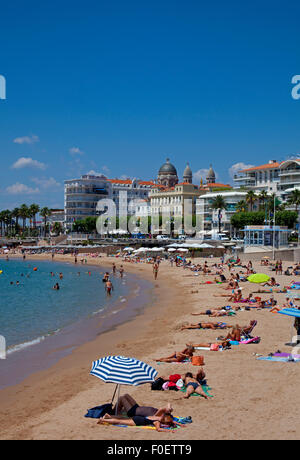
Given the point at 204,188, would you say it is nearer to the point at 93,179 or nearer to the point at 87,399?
the point at 93,179

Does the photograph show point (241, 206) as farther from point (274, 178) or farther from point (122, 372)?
point (122, 372)

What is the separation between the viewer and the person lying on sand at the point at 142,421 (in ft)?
28.2

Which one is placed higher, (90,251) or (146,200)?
(146,200)

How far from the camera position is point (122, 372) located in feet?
30.3

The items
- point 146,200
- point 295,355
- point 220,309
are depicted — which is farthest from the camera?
point 146,200

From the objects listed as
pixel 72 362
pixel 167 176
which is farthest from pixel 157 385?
pixel 167 176

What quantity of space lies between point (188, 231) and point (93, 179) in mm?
36310

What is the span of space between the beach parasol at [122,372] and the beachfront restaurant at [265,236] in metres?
45.3

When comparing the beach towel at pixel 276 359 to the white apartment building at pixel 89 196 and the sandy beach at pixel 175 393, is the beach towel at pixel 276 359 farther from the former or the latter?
the white apartment building at pixel 89 196

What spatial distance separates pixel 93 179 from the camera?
124250 mm

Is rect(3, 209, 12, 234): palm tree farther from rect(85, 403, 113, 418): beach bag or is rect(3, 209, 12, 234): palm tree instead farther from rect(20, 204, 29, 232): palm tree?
rect(85, 403, 113, 418): beach bag

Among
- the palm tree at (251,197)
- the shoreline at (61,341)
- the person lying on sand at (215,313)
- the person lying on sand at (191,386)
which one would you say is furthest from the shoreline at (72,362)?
the palm tree at (251,197)

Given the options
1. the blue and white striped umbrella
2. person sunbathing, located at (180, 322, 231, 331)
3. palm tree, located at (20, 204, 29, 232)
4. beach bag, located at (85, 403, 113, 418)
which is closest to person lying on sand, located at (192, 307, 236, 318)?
person sunbathing, located at (180, 322, 231, 331)
